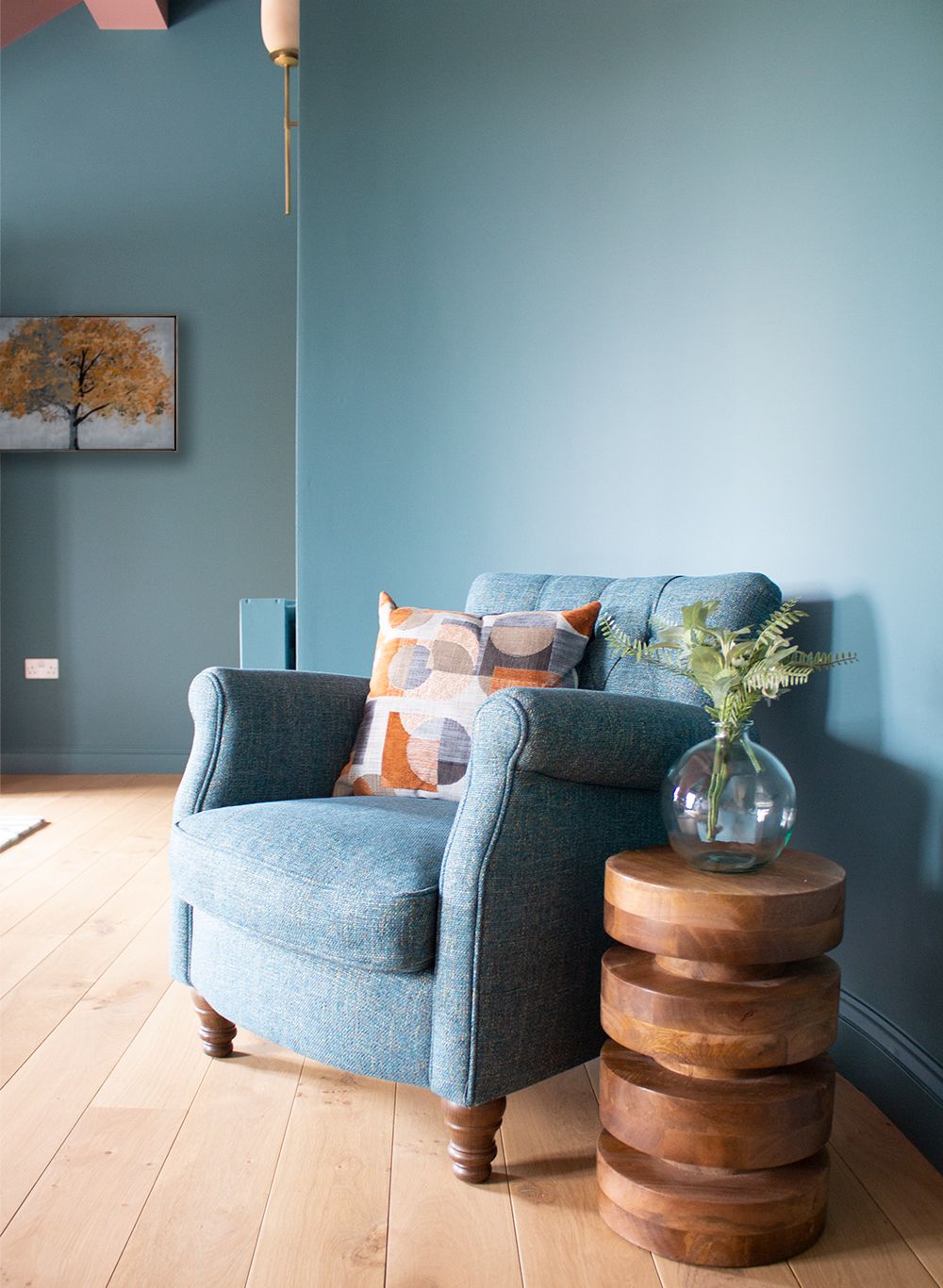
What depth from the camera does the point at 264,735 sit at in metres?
1.89

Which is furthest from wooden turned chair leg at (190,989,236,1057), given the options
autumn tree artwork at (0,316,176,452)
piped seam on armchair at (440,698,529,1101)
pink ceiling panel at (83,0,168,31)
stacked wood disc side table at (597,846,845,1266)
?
pink ceiling panel at (83,0,168,31)

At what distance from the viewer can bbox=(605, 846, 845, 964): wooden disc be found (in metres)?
1.28

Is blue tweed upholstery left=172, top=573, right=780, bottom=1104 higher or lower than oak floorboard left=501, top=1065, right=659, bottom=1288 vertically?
higher

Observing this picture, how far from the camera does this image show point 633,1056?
55.4 inches

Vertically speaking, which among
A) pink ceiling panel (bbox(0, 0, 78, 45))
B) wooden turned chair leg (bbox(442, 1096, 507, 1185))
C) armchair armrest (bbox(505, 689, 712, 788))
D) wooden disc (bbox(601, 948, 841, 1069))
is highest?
pink ceiling panel (bbox(0, 0, 78, 45))

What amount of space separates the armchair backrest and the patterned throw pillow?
6 cm

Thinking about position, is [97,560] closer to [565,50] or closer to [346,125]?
[346,125]

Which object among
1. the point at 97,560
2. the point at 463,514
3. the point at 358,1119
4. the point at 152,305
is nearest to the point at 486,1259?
the point at 358,1119

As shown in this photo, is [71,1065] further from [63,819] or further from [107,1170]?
[63,819]

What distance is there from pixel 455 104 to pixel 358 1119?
2.39 meters

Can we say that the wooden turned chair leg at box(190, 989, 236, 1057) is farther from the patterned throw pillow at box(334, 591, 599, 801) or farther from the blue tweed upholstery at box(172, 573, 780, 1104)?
the patterned throw pillow at box(334, 591, 599, 801)

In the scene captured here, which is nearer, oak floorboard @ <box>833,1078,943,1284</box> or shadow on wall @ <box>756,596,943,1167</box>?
oak floorboard @ <box>833,1078,943,1284</box>

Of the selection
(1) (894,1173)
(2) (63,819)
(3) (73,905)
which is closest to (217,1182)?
(1) (894,1173)

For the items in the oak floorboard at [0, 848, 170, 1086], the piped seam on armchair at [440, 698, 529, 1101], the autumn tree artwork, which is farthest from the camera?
the autumn tree artwork
